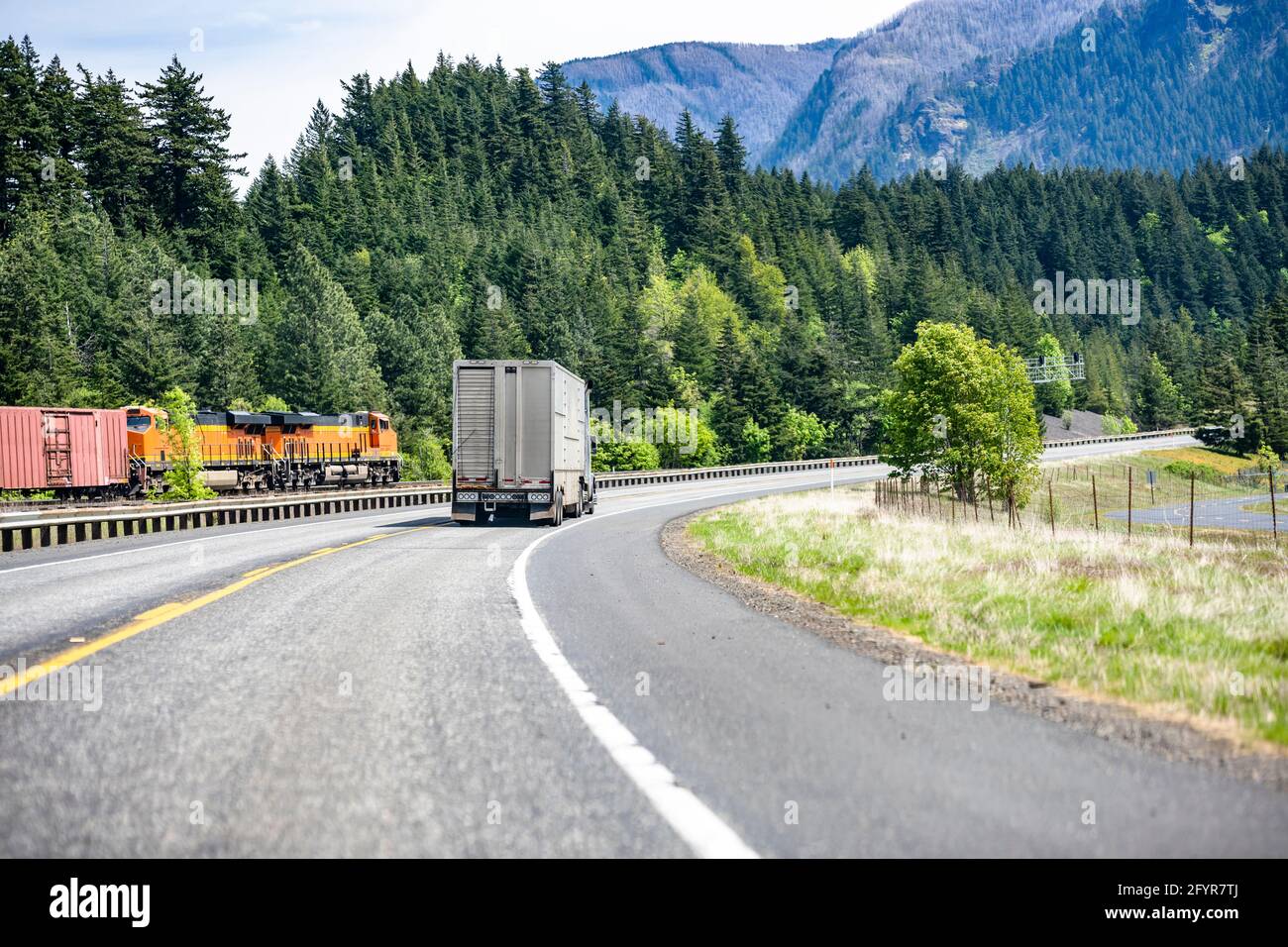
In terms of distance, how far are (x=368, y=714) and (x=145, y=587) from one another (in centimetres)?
798

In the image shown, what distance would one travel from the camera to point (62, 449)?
35.4 meters

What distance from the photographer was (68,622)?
31.5 feet

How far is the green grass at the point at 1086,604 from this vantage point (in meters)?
6.90

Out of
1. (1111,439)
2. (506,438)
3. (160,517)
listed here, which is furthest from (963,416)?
(1111,439)

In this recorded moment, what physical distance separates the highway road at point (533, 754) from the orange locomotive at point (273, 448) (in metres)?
31.7

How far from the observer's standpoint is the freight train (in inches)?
1357

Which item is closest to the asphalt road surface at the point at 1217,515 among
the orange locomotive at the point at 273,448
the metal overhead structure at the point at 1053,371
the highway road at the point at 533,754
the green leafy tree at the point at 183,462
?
the orange locomotive at the point at 273,448

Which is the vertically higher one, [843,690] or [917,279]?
[917,279]

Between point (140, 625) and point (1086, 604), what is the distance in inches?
376

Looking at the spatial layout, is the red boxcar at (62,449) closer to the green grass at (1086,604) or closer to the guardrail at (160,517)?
the guardrail at (160,517)

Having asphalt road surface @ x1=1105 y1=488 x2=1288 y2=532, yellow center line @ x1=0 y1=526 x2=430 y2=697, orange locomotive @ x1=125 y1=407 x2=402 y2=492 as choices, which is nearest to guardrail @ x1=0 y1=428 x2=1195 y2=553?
orange locomotive @ x1=125 y1=407 x2=402 y2=492

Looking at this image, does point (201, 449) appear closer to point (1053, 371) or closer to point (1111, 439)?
point (1111, 439)
